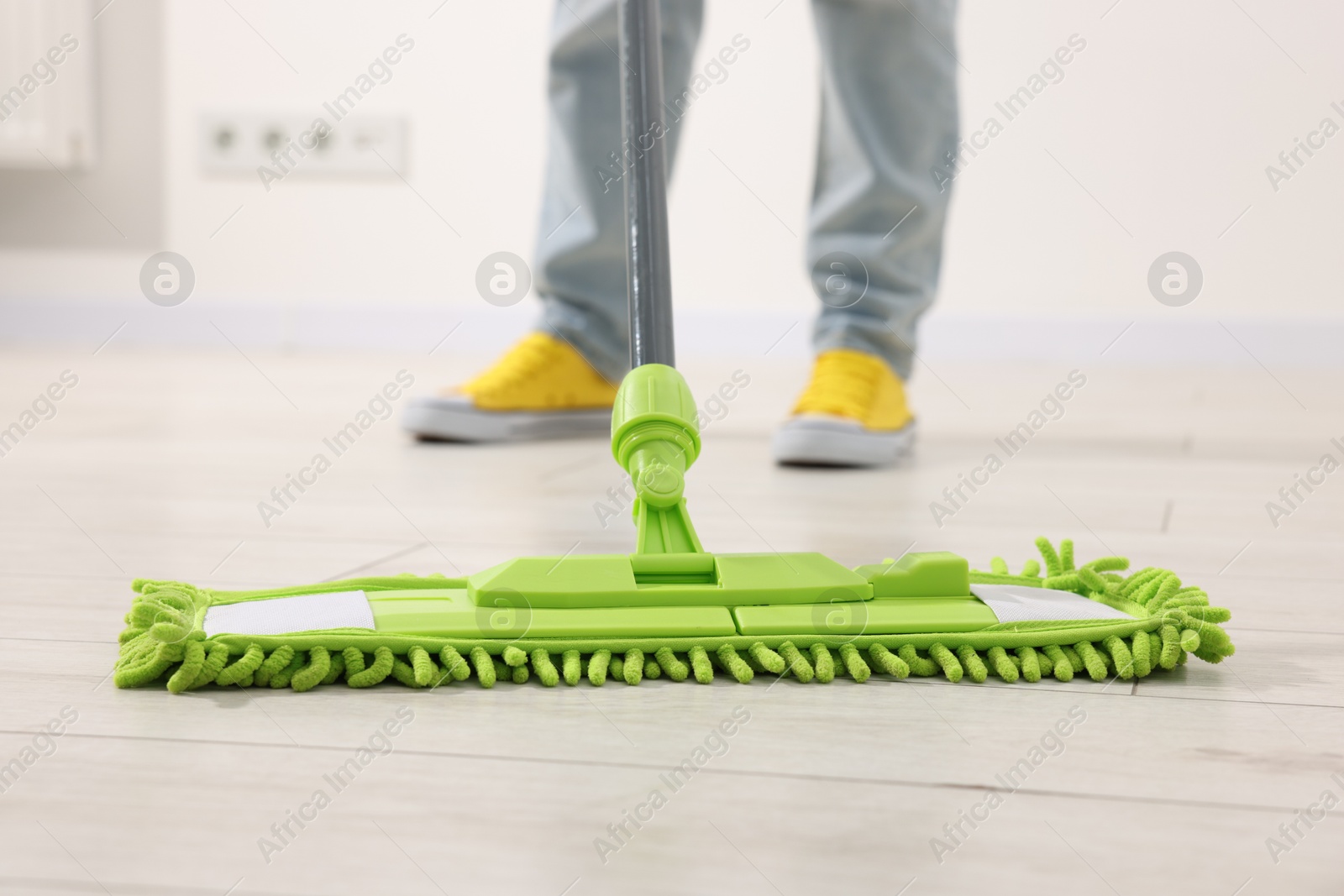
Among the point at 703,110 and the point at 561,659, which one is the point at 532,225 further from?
the point at 561,659

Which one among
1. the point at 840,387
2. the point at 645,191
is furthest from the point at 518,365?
the point at 645,191

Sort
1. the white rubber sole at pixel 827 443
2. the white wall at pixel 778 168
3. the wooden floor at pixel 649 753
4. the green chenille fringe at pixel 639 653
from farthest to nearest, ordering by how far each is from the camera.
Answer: the white wall at pixel 778 168 < the white rubber sole at pixel 827 443 < the green chenille fringe at pixel 639 653 < the wooden floor at pixel 649 753

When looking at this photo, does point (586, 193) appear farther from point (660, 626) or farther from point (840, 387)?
point (660, 626)

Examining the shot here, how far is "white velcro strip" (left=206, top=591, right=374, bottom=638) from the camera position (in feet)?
1.75

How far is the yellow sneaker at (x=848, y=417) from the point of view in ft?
4.09

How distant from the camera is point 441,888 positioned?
35cm

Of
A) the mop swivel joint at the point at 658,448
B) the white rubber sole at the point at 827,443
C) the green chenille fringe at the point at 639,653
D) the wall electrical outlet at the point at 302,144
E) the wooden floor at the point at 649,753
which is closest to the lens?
the wooden floor at the point at 649,753

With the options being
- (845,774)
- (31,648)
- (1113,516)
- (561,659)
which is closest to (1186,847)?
(845,774)

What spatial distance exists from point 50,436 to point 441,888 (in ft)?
3.87

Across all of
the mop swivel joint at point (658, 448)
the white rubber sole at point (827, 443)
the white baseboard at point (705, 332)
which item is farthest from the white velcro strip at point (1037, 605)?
the white baseboard at point (705, 332)

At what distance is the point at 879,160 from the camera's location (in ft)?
4.50

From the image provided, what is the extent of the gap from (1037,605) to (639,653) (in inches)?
6.6

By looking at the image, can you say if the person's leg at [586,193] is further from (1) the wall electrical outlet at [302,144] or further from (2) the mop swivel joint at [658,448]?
(1) the wall electrical outlet at [302,144]

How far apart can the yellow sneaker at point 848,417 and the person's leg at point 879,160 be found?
4 centimetres
